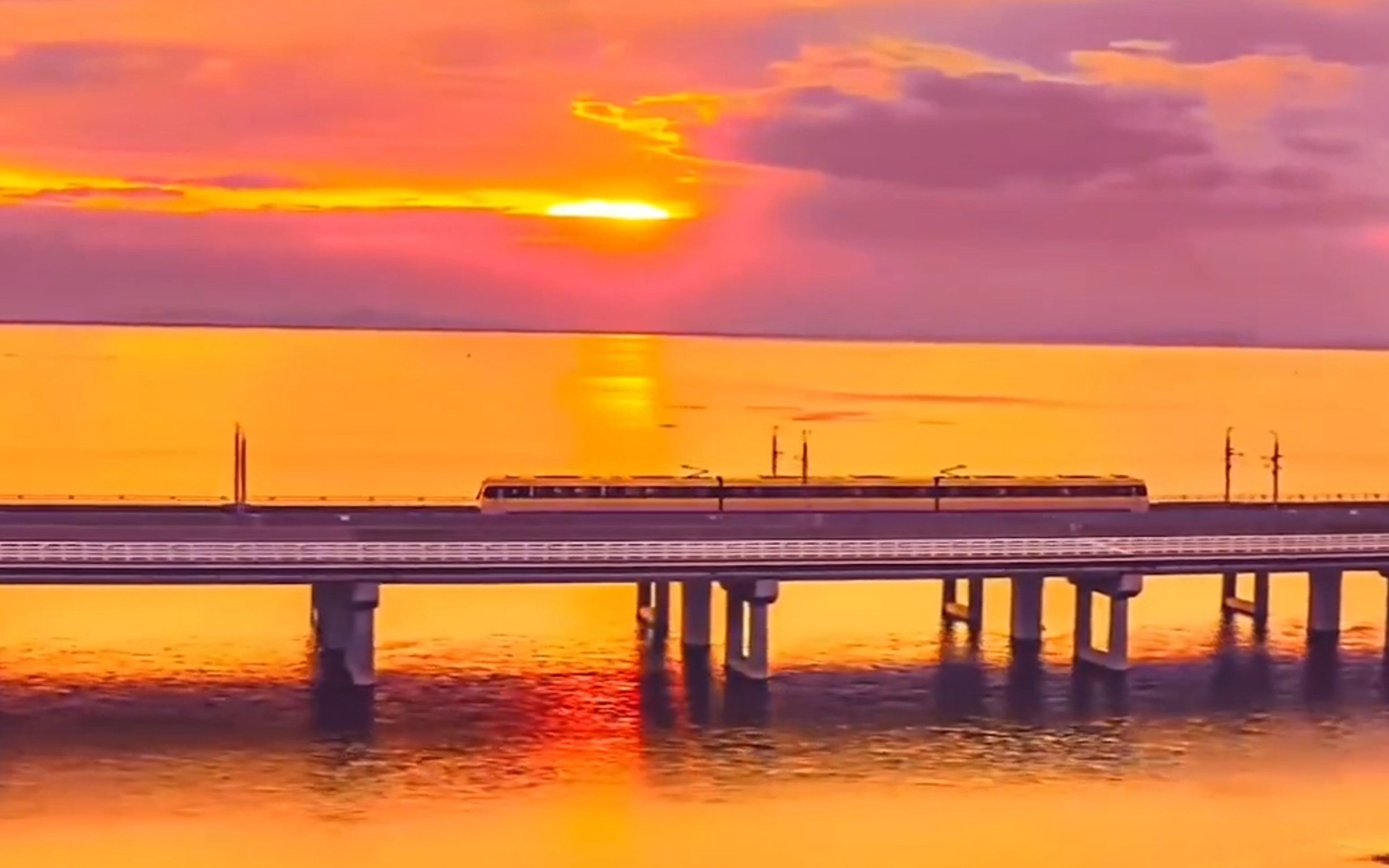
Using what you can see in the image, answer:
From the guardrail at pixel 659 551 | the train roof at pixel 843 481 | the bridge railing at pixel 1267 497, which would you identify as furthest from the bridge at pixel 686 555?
the bridge railing at pixel 1267 497

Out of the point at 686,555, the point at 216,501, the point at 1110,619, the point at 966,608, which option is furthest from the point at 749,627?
the point at 216,501

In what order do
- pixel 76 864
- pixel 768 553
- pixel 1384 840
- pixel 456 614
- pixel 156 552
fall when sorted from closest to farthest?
pixel 76 864 < pixel 1384 840 < pixel 156 552 < pixel 768 553 < pixel 456 614

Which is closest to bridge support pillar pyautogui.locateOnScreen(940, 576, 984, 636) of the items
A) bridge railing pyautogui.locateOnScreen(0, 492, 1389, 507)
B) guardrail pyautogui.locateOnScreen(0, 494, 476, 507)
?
bridge railing pyautogui.locateOnScreen(0, 492, 1389, 507)

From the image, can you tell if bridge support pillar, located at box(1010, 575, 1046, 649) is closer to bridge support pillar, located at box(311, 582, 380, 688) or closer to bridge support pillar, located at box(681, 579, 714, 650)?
bridge support pillar, located at box(681, 579, 714, 650)

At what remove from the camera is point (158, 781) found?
47219 millimetres

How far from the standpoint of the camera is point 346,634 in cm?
6181

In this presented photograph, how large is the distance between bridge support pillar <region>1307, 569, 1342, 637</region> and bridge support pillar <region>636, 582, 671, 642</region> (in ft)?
86.0

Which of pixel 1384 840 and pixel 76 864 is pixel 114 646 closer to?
pixel 76 864

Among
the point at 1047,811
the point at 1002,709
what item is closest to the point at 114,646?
the point at 1002,709

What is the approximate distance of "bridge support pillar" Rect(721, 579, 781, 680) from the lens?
60969mm

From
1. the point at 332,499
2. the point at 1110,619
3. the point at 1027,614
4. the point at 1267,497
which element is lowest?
the point at 1027,614

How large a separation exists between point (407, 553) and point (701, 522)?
1213cm

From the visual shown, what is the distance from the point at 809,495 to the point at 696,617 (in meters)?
11.8

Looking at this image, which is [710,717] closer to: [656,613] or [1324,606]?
[656,613]
